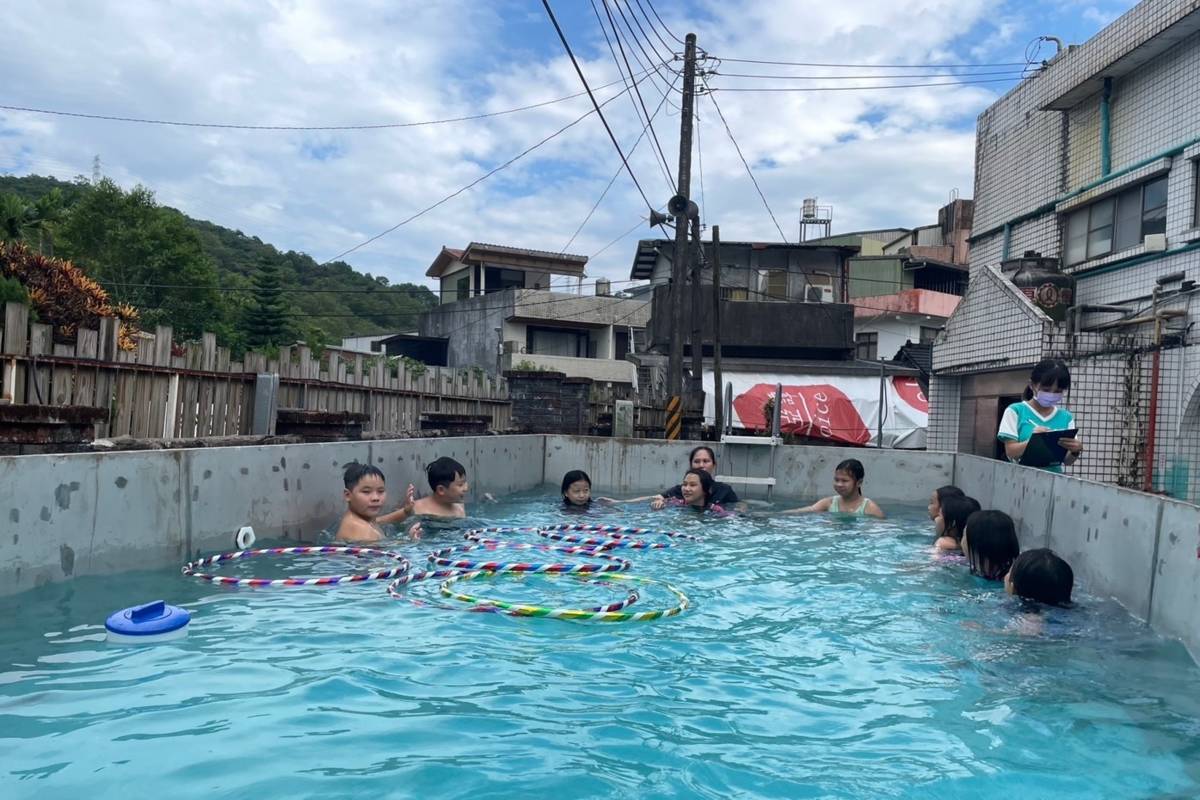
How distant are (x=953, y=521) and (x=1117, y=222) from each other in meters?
7.70

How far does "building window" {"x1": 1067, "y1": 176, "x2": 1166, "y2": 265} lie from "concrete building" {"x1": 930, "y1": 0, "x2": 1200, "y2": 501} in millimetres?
24

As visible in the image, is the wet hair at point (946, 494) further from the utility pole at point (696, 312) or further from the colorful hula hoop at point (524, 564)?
the utility pole at point (696, 312)

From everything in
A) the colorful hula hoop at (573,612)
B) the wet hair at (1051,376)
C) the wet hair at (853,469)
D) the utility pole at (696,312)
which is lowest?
the colorful hula hoop at (573,612)

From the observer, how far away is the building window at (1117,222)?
40.6ft

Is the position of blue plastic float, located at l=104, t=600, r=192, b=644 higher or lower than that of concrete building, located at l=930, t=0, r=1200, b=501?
lower

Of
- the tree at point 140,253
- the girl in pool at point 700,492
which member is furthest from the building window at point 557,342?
the girl in pool at point 700,492

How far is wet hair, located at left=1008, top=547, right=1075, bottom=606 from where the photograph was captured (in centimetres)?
551

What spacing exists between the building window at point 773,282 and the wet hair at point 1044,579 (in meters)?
29.7

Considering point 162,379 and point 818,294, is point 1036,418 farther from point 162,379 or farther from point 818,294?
point 818,294

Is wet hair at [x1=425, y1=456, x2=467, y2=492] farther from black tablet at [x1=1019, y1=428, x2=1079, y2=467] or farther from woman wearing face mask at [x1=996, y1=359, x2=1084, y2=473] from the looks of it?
black tablet at [x1=1019, y1=428, x2=1079, y2=467]

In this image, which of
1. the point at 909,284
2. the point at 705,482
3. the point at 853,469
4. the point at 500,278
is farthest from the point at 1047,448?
the point at 500,278

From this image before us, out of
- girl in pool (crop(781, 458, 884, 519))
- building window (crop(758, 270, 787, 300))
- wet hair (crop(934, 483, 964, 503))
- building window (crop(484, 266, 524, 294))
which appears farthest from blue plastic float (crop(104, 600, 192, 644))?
building window (crop(484, 266, 524, 294))

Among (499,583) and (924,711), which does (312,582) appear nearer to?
(499,583)

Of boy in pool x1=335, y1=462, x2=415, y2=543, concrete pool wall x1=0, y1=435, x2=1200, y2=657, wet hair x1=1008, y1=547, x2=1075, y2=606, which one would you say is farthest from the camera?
boy in pool x1=335, y1=462, x2=415, y2=543
